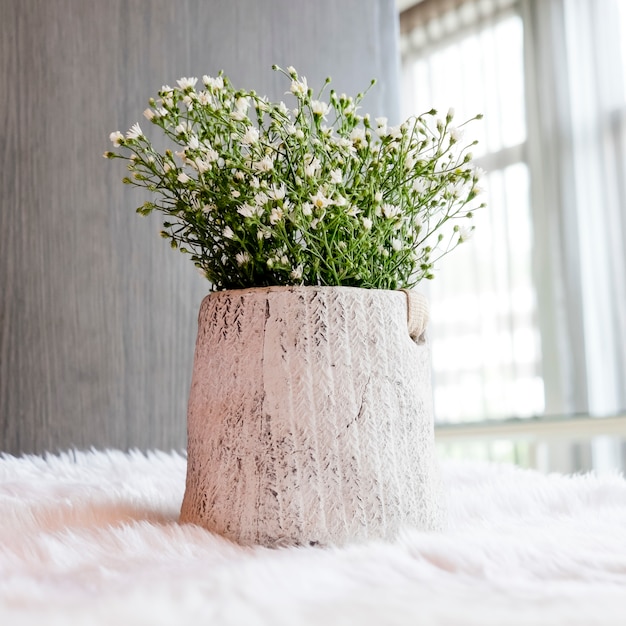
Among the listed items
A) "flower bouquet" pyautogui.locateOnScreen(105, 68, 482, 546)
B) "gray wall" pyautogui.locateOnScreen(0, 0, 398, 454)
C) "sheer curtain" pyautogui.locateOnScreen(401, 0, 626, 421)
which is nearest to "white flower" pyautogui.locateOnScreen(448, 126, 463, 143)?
"flower bouquet" pyautogui.locateOnScreen(105, 68, 482, 546)

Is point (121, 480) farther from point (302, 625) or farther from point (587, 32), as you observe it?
point (587, 32)

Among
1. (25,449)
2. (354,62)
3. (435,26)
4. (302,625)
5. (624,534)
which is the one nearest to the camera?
(302,625)

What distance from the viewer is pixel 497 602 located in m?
0.34

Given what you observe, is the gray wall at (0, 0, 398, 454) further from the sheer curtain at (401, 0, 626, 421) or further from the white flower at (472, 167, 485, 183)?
the sheer curtain at (401, 0, 626, 421)

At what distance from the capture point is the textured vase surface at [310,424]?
0.49m

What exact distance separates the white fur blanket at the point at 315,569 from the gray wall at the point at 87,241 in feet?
1.13

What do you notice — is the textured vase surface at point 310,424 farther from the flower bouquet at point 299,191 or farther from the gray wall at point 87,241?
the gray wall at point 87,241

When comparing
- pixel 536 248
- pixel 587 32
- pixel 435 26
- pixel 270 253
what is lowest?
pixel 270 253

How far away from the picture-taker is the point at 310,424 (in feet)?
1.63

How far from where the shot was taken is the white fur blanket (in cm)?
32

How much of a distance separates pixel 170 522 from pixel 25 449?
0.48 metres

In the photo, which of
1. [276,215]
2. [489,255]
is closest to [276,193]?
[276,215]

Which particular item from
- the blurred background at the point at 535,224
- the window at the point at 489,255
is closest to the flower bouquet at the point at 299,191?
the blurred background at the point at 535,224

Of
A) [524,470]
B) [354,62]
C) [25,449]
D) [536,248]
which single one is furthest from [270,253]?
[536,248]
